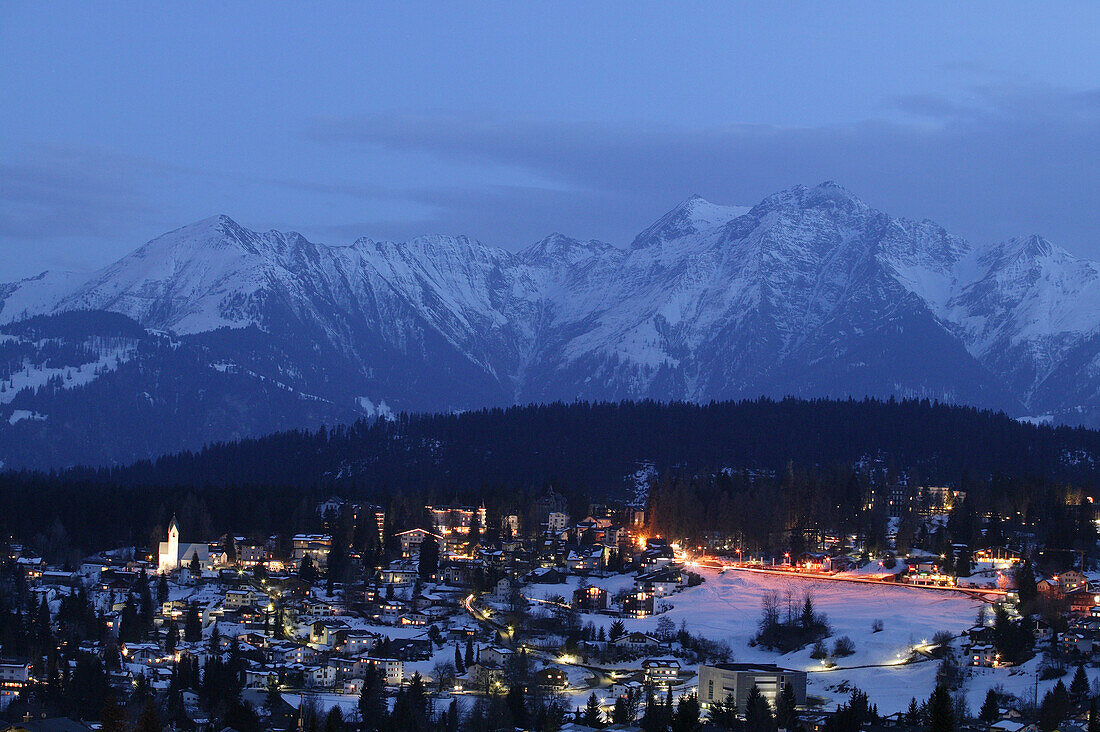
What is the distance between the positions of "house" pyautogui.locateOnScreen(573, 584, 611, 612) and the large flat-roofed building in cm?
2904

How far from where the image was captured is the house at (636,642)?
126 m

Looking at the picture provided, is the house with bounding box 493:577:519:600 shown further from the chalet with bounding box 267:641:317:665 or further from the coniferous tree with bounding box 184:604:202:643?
the coniferous tree with bounding box 184:604:202:643

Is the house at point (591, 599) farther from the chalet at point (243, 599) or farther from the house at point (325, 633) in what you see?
the chalet at point (243, 599)

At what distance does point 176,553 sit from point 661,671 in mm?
55960

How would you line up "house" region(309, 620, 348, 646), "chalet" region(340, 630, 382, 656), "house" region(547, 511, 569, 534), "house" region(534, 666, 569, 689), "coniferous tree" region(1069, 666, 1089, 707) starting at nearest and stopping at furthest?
"coniferous tree" region(1069, 666, 1089, 707), "house" region(534, 666, 569, 689), "chalet" region(340, 630, 382, 656), "house" region(309, 620, 348, 646), "house" region(547, 511, 569, 534)

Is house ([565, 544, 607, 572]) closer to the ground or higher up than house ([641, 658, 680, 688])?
higher up

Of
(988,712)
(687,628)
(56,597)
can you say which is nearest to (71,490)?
(56,597)

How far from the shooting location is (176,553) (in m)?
157

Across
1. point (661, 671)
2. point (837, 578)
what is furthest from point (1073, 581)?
point (661, 671)

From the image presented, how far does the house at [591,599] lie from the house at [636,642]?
13624mm

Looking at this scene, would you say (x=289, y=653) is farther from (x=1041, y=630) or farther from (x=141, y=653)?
(x=1041, y=630)

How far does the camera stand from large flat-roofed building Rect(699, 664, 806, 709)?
109 meters

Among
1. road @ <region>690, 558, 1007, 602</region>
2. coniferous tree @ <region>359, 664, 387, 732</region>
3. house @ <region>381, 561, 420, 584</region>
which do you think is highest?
road @ <region>690, 558, 1007, 602</region>

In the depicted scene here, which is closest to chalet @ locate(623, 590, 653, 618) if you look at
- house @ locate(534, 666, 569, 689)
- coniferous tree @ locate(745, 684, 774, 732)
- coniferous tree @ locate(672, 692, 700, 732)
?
house @ locate(534, 666, 569, 689)
